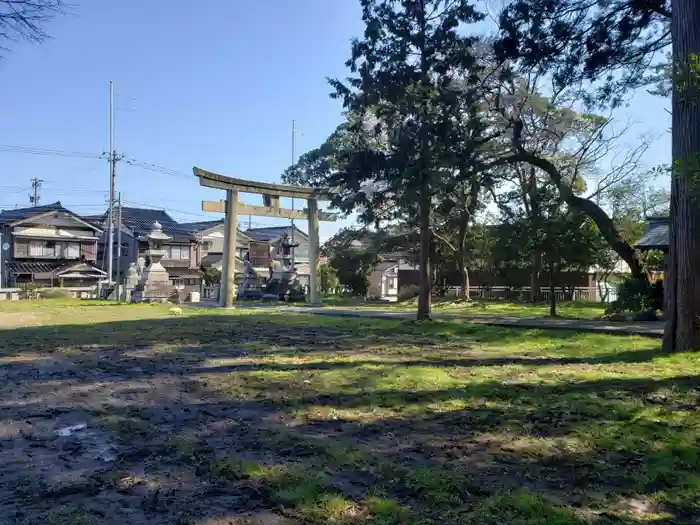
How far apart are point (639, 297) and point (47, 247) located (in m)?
35.0

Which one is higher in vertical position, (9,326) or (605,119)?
(605,119)

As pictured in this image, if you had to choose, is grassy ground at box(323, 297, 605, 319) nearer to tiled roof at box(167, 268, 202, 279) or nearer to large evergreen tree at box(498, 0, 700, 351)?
large evergreen tree at box(498, 0, 700, 351)

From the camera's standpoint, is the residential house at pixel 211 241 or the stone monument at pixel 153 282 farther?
the residential house at pixel 211 241

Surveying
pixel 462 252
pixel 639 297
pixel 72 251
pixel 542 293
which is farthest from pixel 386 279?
pixel 639 297

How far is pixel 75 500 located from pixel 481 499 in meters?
2.07

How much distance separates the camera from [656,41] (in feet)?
31.8

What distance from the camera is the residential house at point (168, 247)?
3762 centimetres

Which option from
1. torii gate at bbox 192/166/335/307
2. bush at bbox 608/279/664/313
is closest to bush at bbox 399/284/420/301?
torii gate at bbox 192/166/335/307

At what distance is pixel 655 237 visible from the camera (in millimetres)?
14633

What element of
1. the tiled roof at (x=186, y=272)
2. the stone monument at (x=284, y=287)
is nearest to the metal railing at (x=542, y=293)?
the stone monument at (x=284, y=287)

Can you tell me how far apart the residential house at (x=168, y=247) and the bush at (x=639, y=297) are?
28.3 metres

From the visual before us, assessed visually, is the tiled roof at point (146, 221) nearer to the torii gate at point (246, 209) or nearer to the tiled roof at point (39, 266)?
the tiled roof at point (39, 266)

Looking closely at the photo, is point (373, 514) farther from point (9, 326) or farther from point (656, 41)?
point (9, 326)

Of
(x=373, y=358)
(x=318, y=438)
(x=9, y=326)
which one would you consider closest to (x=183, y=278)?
(x=9, y=326)
